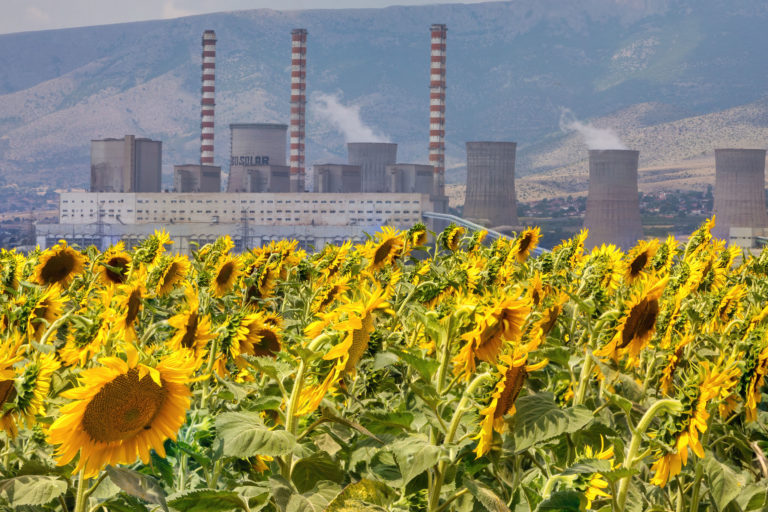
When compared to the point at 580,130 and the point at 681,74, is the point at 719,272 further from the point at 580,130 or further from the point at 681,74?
the point at 681,74

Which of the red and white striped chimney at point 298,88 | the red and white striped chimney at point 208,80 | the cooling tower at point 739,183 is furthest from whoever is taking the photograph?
the red and white striped chimney at point 298,88

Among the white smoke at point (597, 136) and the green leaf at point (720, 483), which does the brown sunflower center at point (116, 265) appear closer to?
the green leaf at point (720, 483)

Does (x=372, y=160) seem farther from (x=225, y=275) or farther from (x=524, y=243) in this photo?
(x=225, y=275)

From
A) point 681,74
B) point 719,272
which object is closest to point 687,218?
point 681,74

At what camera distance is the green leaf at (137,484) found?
1.85 metres

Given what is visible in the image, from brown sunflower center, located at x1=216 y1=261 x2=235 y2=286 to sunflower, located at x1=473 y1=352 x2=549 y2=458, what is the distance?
9.01 ft

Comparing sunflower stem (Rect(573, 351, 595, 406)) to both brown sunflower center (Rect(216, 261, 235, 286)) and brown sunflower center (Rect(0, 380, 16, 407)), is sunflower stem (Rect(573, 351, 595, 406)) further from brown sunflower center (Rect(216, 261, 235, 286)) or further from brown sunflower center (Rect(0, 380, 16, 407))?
brown sunflower center (Rect(216, 261, 235, 286))

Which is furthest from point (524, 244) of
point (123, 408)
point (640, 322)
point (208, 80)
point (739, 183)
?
point (208, 80)

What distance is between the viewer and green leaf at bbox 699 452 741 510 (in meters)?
2.45

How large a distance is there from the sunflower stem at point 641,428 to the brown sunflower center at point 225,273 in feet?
9.52

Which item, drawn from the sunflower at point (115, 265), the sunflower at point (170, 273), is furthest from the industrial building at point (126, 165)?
the sunflower at point (170, 273)

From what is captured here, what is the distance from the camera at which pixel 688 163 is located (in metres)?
142

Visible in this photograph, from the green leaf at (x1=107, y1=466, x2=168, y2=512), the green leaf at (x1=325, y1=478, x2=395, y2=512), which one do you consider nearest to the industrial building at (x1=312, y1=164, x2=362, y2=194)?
the green leaf at (x1=325, y1=478, x2=395, y2=512)

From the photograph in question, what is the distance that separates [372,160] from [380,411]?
86.0 metres
